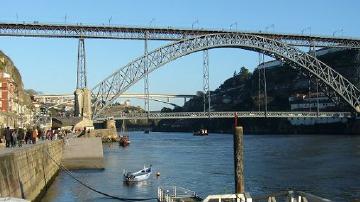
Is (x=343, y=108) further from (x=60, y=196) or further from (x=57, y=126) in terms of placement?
(x=60, y=196)

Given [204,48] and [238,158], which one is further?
[204,48]

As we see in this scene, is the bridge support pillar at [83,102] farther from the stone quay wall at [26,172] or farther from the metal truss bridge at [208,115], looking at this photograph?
the stone quay wall at [26,172]

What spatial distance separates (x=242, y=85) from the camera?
643ft

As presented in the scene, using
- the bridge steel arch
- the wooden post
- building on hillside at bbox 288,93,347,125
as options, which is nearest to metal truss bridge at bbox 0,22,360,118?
the bridge steel arch

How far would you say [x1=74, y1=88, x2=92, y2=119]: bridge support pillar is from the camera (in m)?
83.9

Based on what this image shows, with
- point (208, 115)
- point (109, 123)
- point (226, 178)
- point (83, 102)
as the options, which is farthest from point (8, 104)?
point (226, 178)

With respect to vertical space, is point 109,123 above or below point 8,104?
below

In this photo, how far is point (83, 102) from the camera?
3378 inches

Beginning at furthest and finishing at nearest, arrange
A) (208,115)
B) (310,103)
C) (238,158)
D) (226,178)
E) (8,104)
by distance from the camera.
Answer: (310,103), (208,115), (8,104), (226,178), (238,158)

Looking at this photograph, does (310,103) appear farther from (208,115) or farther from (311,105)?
(208,115)

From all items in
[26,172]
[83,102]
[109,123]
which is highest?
[83,102]

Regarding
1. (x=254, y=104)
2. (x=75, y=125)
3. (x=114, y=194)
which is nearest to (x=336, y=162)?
(x=114, y=194)

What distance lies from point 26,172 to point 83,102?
6155 cm

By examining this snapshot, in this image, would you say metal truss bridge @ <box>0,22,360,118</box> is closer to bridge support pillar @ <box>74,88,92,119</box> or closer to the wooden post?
bridge support pillar @ <box>74,88,92,119</box>
